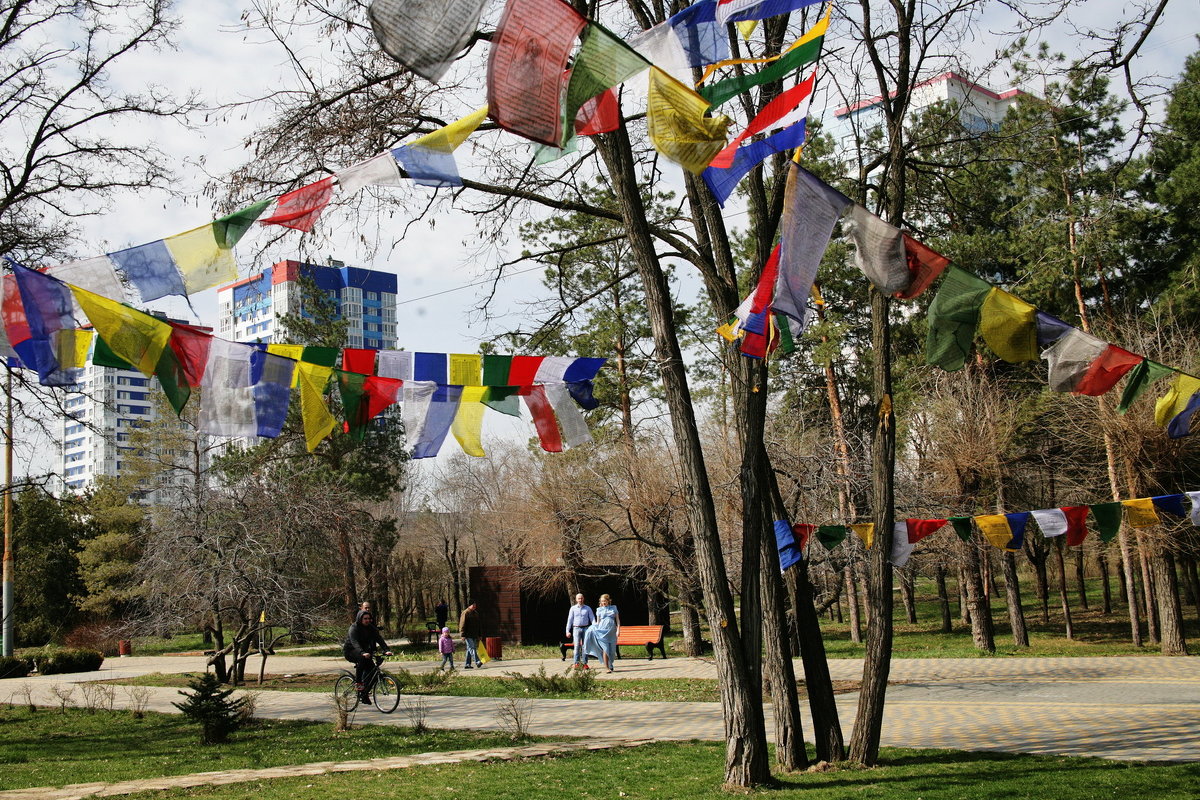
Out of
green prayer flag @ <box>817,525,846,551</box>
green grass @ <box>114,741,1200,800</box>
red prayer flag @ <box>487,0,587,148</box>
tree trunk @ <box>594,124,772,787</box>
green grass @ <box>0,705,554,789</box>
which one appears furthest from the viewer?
green prayer flag @ <box>817,525,846,551</box>

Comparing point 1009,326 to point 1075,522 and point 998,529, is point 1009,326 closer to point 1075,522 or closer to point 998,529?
point 998,529

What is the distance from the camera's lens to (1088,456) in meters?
23.5

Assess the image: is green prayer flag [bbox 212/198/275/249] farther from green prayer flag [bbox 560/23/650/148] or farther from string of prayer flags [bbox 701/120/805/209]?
string of prayer flags [bbox 701/120/805/209]


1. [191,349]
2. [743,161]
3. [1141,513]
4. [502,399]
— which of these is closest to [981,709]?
[1141,513]

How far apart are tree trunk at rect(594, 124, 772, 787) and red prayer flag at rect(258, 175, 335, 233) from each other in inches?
98.2

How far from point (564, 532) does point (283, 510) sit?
25.2 ft

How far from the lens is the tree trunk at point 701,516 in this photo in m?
7.77

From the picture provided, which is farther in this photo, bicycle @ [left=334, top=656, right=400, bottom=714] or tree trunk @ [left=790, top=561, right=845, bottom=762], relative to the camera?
bicycle @ [left=334, top=656, right=400, bottom=714]

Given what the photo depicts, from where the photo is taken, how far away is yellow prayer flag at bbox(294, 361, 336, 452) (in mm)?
8508

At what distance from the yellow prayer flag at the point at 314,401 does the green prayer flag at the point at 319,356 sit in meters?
0.04

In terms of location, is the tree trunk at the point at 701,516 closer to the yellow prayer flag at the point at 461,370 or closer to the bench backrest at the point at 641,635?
the yellow prayer flag at the point at 461,370

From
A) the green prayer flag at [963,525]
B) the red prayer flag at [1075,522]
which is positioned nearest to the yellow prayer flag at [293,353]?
the green prayer flag at [963,525]

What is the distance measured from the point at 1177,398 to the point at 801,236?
4.66 meters

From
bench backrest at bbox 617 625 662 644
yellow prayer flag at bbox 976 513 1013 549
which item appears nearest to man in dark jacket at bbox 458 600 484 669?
bench backrest at bbox 617 625 662 644
